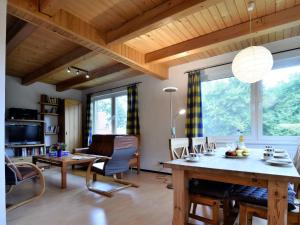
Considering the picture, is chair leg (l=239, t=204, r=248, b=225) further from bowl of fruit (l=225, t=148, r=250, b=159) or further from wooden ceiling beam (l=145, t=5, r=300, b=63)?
wooden ceiling beam (l=145, t=5, r=300, b=63)

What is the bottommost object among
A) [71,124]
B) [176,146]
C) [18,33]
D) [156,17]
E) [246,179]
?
[246,179]

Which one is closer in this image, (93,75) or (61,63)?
(61,63)

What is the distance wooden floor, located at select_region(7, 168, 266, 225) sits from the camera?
7.01 ft

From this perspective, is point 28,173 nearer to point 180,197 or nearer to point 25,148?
point 180,197

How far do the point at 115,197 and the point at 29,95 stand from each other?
13.6 feet

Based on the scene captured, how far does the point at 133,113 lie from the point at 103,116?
4.66 feet

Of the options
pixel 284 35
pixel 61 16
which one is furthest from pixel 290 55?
pixel 61 16

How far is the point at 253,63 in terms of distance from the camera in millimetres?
1938

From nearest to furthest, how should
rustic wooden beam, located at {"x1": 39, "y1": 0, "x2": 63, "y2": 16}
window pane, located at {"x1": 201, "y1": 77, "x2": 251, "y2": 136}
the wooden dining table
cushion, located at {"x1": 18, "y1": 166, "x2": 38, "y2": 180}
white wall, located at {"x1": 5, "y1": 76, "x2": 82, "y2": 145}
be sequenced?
the wooden dining table
rustic wooden beam, located at {"x1": 39, "y1": 0, "x2": 63, "y2": 16}
cushion, located at {"x1": 18, "y1": 166, "x2": 38, "y2": 180}
window pane, located at {"x1": 201, "y1": 77, "x2": 251, "y2": 136}
white wall, located at {"x1": 5, "y1": 76, "x2": 82, "y2": 145}

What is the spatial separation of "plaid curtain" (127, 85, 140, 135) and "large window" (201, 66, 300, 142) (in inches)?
66.3

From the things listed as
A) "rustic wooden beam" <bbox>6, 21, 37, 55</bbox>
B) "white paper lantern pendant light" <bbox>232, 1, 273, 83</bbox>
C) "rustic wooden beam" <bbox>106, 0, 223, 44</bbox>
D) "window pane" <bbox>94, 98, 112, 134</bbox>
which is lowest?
"window pane" <bbox>94, 98, 112, 134</bbox>

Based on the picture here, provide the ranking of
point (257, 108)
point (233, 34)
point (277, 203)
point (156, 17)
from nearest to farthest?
point (277, 203) → point (156, 17) → point (233, 34) → point (257, 108)

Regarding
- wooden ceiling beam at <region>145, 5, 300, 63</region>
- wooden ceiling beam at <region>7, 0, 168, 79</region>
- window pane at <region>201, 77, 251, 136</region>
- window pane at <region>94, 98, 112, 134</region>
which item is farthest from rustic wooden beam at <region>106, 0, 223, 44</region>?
window pane at <region>94, 98, 112, 134</region>

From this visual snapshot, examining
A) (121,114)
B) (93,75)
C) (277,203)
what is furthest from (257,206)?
(93,75)
